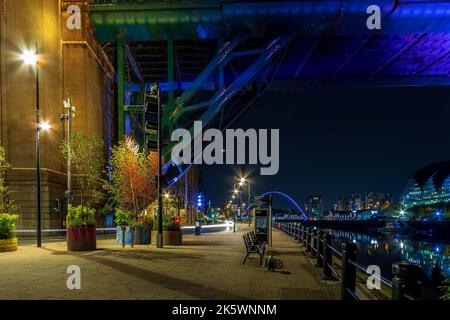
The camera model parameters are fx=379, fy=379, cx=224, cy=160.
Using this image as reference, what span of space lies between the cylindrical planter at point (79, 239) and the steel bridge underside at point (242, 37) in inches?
633

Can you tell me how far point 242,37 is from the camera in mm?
37219

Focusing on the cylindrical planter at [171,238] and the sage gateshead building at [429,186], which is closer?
the cylindrical planter at [171,238]

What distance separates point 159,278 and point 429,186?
176m

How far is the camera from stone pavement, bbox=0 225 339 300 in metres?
7.75

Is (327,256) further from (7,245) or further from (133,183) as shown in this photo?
(7,245)

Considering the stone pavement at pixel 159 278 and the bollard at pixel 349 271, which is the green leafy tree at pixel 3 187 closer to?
the stone pavement at pixel 159 278

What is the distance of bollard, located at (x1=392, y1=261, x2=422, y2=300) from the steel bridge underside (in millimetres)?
27510

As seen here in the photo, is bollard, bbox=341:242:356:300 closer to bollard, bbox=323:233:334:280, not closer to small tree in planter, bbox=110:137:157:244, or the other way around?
bollard, bbox=323:233:334:280

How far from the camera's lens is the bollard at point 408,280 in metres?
4.02

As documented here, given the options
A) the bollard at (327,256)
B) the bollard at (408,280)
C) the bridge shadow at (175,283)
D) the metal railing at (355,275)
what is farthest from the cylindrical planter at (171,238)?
A: the bollard at (408,280)

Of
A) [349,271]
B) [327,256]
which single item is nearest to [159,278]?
[327,256]

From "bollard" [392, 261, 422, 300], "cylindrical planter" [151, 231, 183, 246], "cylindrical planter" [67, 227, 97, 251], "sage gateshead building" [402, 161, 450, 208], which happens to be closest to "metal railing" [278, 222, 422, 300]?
"bollard" [392, 261, 422, 300]

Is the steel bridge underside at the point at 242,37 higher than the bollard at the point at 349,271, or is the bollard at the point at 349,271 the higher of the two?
the steel bridge underside at the point at 242,37

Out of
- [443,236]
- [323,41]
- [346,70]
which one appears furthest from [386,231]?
[323,41]
